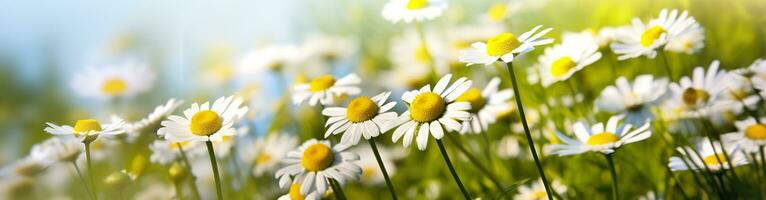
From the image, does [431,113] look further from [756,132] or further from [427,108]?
[756,132]

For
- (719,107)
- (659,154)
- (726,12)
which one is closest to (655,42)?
(719,107)

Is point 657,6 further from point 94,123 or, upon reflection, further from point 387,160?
point 94,123

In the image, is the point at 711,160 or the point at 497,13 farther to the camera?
the point at 497,13

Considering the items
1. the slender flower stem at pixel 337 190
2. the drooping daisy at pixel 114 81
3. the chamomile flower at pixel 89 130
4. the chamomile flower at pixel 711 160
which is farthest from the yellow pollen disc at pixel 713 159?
the drooping daisy at pixel 114 81

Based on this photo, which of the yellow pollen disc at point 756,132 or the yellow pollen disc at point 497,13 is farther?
the yellow pollen disc at point 497,13

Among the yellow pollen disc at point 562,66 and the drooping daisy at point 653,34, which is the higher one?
the yellow pollen disc at point 562,66

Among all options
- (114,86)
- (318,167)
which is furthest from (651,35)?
(114,86)

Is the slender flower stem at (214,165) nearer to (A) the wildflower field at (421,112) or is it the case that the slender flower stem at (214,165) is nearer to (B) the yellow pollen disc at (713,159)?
(A) the wildflower field at (421,112)
